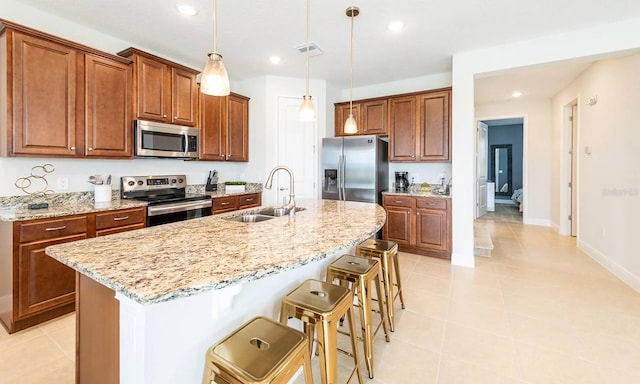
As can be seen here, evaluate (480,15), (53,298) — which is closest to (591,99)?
(480,15)

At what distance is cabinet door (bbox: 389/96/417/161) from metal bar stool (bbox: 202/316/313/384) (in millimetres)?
3620

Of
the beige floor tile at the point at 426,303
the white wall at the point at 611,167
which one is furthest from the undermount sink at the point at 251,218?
the white wall at the point at 611,167

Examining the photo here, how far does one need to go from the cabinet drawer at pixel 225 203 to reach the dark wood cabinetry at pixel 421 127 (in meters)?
2.41

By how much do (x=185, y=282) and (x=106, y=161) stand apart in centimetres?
296

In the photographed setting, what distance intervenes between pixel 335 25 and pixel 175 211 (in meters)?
2.55

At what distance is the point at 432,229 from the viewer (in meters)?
3.89

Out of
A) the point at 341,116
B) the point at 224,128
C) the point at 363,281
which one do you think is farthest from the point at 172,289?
the point at 341,116

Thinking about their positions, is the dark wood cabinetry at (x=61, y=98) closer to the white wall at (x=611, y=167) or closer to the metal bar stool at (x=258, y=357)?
the metal bar stool at (x=258, y=357)

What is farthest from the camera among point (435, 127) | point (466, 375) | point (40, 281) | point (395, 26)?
point (435, 127)

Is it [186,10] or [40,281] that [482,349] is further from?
[186,10]

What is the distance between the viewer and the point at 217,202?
3617 millimetres

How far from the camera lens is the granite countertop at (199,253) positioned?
0.89m

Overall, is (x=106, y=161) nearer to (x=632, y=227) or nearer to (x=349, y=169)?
(x=349, y=169)


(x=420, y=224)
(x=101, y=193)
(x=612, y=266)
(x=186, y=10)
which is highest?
(x=186, y=10)
